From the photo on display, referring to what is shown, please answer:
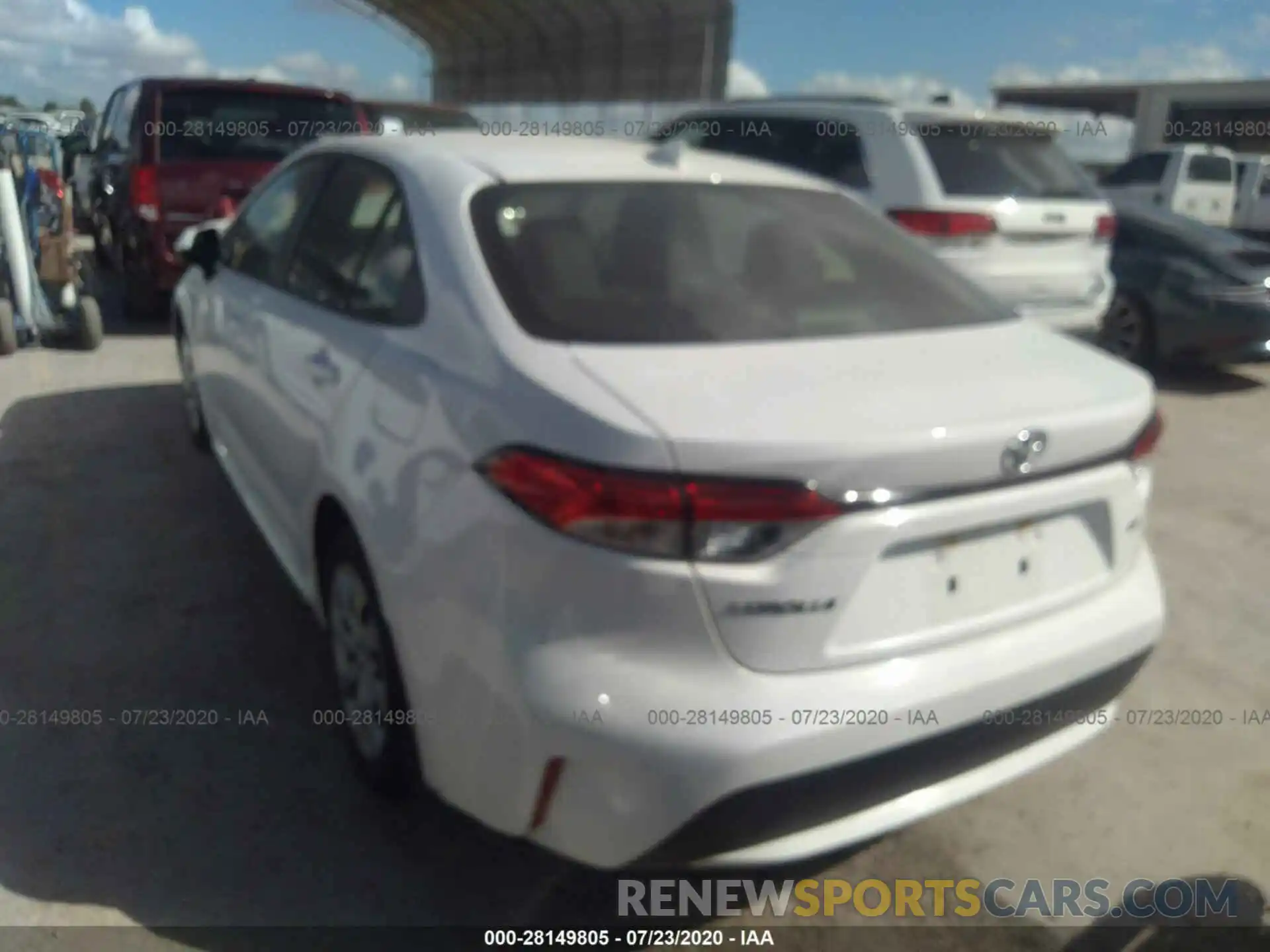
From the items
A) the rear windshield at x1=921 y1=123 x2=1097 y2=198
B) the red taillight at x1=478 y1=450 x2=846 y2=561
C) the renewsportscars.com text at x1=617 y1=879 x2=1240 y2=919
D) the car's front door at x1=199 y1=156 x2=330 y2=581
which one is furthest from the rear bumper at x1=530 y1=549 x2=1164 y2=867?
the rear windshield at x1=921 y1=123 x2=1097 y2=198

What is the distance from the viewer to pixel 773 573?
6.34 ft

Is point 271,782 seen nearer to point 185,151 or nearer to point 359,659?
point 359,659

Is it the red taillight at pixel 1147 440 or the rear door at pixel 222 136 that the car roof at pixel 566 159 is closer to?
the red taillight at pixel 1147 440

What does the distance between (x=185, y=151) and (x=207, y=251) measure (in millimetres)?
4500

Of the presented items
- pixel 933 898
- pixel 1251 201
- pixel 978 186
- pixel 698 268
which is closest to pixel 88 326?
pixel 978 186

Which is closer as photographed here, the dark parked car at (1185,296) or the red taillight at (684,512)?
the red taillight at (684,512)

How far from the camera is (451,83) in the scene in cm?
4044

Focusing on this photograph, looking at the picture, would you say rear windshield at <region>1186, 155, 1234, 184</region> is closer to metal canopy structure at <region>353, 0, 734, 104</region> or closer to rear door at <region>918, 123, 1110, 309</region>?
metal canopy structure at <region>353, 0, 734, 104</region>

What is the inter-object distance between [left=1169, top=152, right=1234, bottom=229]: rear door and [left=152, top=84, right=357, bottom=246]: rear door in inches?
508

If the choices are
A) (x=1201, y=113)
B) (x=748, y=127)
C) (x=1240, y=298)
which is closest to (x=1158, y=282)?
(x=1240, y=298)

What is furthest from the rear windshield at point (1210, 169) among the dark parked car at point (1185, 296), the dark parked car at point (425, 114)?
the dark parked car at point (425, 114)

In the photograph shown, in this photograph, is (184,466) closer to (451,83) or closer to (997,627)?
(997,627)

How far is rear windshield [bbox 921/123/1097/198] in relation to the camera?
620cm

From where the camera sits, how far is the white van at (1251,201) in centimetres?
1953
